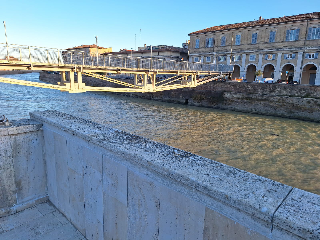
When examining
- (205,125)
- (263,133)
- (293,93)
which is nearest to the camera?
(263,133)

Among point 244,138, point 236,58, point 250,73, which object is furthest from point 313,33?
point 244,138

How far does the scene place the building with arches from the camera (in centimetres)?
2933

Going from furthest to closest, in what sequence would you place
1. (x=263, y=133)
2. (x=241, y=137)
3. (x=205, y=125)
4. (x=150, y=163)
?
(x=205, y=125)
(x=263, y=133)
(x=241, y=137)
(x=150, y=163)

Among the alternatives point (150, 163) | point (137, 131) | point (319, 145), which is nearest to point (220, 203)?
point (150, 163)

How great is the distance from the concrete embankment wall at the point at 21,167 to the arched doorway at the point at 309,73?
3632cm

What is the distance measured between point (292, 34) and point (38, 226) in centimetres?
3643

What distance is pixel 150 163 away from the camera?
6.75 ft

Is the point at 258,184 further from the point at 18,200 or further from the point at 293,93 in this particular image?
the point at 293,93

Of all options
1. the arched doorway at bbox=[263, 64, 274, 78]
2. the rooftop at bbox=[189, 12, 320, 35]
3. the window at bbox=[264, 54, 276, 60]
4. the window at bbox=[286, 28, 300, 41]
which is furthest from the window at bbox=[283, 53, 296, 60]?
the rooftop at bbox=[189, 12, 320, 35]

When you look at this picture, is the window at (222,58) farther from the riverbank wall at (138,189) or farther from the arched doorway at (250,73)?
the riverbank wall at (138,189)

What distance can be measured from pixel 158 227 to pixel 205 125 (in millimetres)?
18354

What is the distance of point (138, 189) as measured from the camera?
87.6 inches

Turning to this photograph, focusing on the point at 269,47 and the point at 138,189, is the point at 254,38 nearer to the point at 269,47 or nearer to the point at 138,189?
the point at 269,47

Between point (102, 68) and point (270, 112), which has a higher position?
point (102, 68)
